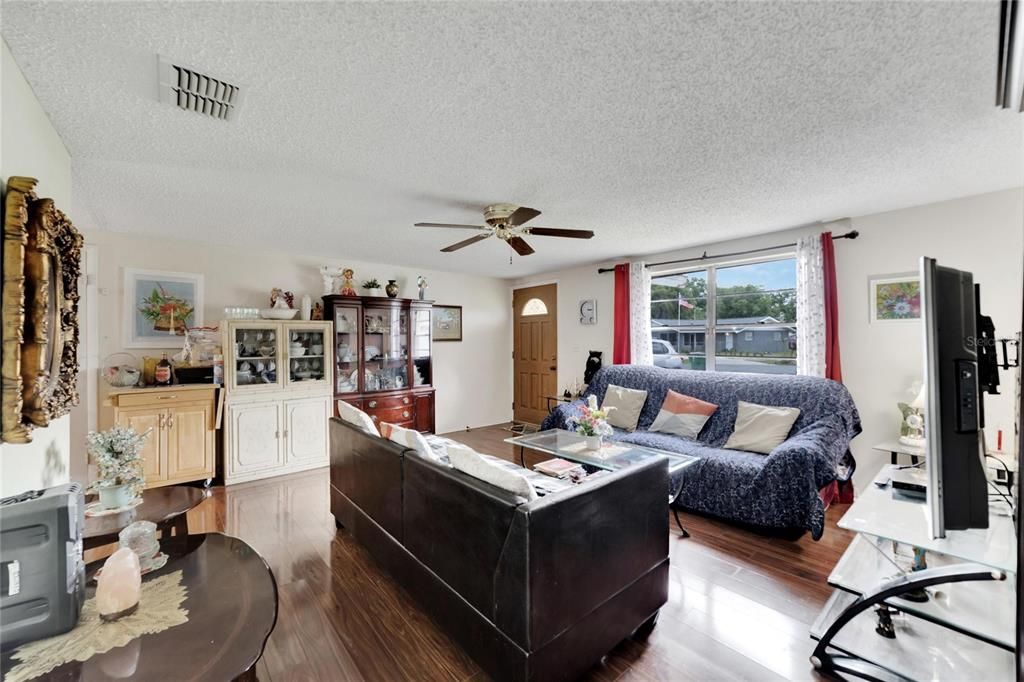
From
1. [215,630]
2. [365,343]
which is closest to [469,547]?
[215,630]

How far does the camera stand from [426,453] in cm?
211

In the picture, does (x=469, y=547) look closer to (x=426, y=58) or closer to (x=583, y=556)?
(x=583, y=556)

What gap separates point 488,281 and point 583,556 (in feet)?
16.8

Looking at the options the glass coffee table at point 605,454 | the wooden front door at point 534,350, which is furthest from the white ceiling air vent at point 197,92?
the wooden front door at point 534,350

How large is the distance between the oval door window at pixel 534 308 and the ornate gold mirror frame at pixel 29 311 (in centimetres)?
503

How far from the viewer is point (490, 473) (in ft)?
5.50

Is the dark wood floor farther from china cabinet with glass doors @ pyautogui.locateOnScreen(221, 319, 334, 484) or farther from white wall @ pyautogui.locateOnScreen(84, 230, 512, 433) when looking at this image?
white wall @ pyautogui.locateOnScreen(84, 230, 512, 433)

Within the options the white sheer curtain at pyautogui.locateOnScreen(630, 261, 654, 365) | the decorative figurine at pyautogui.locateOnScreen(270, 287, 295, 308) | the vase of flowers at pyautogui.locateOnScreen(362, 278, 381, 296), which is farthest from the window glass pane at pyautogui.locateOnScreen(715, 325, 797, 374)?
the decorative figurine at pyautogui.locateOnScreen(270, 287, 295, 308)

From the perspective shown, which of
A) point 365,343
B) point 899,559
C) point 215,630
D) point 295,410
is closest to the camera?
point 215,630

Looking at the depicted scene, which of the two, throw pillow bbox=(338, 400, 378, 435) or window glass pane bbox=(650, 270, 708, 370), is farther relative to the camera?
window glass pane bbox=(650, 270, 708, 370)

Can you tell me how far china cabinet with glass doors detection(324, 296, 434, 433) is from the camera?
462 centimetres

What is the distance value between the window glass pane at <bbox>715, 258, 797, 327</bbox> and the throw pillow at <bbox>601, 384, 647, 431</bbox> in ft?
3.83

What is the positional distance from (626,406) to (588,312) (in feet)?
5.23

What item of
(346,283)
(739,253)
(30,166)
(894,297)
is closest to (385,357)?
(346,283)
